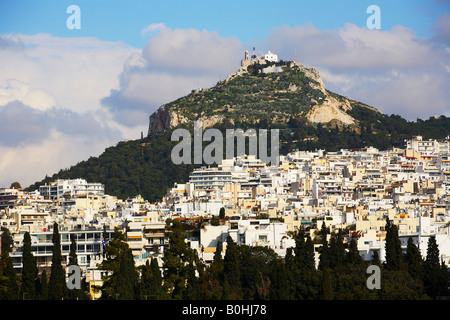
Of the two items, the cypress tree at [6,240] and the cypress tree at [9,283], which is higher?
the cypress tree at [6,240]

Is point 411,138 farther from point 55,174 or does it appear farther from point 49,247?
point 49,247

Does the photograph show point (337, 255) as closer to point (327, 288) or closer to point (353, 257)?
point (353, 257)

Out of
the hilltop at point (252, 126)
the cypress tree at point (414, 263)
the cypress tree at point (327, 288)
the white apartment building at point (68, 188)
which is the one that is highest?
the hilltop at point (252, 126)

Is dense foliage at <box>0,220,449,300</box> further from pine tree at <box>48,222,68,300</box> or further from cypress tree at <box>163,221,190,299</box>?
pine tree at <box>48,222,68,300</box>

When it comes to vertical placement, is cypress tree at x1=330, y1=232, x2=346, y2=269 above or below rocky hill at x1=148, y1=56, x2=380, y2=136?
below

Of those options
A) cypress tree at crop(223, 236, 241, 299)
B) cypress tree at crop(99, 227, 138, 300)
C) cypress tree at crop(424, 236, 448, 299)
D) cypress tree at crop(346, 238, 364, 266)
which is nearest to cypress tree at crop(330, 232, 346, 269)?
cypress tree at crop(346, 238, 364, 266)

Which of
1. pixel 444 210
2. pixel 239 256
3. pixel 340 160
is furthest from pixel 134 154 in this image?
pixel 239 256

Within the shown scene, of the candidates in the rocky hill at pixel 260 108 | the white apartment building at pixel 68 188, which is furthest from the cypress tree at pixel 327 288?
the rocky hill at pixel 260 108

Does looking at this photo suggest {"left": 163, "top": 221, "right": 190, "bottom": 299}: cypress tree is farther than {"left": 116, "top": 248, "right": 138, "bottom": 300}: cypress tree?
Yes

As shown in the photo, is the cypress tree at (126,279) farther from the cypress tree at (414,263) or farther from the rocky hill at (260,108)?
the rocky hill at (260,108)

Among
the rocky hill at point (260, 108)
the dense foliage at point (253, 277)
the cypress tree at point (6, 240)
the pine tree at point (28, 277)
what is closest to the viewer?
the dense foliage at point (253, 277)

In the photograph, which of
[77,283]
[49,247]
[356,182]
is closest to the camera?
[77,283]
